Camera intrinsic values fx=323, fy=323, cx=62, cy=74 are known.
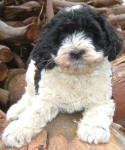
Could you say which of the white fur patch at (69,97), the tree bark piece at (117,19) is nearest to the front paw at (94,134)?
the white fur patch at (69,97)

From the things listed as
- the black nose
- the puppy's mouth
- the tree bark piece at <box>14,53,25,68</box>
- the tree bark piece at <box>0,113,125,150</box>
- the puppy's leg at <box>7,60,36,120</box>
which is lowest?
the tree bark piece at <box>14,53,25,68</box>

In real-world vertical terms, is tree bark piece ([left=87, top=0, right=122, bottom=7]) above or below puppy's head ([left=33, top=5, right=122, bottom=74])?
below

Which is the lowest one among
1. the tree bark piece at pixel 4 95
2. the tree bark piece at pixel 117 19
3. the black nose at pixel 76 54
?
the tree bark piece at pixel 4 95

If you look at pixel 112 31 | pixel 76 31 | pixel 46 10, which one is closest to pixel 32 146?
pixel 76 31

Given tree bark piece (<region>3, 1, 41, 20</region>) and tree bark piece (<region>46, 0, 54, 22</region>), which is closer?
tree bark piece (<region>46, 0, 54, 22</region>)

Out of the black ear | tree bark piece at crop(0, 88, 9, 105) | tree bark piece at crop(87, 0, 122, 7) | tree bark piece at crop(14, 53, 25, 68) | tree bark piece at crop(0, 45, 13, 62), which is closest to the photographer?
the black ear

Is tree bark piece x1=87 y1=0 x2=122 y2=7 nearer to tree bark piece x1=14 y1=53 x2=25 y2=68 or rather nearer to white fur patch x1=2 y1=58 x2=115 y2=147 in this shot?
tree bark piece x1=14 y1=53 x2=25 y2=68

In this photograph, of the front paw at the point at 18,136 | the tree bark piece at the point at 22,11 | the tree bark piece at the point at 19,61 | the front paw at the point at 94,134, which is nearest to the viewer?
the front paw at the point at 94,134

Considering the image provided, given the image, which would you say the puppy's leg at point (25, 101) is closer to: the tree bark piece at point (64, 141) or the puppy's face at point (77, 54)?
the tree bark piece at point (64, 141)

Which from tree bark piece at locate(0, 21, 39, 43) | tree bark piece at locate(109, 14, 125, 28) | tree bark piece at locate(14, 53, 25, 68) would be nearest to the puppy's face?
tree bark piece at locate(0, 21, 39, 43)

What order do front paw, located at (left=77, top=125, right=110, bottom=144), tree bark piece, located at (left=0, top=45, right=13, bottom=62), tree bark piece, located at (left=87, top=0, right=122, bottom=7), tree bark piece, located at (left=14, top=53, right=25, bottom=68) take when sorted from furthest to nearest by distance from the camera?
tree bark piece, located at (left=87, top=0, right=122, bottom=7)
tree bark piece, located at (left=14, top=53, right=25, bottom=68)
tree bark piece, located at (left=0, top=45, right=13, bottom=62)
front paw, located at (left=77, top=125, right=110, bottom=144)
